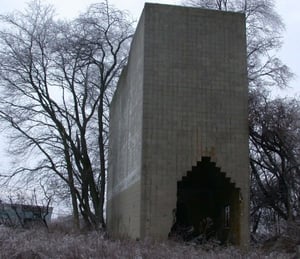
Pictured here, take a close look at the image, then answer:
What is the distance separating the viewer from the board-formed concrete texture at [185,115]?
18.8 m

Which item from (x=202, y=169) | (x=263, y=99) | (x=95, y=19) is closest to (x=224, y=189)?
(x=202, y=169)

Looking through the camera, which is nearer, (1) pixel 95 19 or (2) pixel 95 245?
(2) pixel 95 245

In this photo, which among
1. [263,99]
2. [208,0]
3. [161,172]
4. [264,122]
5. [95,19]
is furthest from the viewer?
[208,0]

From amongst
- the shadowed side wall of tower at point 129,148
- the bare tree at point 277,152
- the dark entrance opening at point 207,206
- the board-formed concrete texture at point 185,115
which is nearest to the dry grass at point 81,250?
the board-formed concrete texture at point 185,115

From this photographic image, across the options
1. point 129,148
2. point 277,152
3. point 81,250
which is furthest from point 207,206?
point 81,250

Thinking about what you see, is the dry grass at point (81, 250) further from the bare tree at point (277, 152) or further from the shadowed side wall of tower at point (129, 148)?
the bare tree at point (277, 152)

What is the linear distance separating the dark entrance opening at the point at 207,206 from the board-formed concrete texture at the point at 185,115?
3.9 inches

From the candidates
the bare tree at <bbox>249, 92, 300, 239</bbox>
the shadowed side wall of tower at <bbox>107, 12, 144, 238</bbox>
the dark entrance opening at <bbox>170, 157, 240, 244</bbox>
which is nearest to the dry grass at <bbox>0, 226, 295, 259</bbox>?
the dark entrance opening at <bbox>170, 157, 240, 244</bbox>

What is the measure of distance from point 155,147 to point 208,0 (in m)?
15.5

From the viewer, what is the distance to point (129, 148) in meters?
22.3

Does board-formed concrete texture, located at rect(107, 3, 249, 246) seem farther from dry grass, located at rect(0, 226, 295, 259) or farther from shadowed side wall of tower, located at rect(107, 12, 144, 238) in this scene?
dry grass, located at rect(0, 226, 295, 259)

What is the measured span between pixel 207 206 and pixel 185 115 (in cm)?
681

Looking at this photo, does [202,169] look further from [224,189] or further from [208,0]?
[208,0]

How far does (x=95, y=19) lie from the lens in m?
28.8
